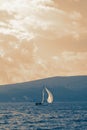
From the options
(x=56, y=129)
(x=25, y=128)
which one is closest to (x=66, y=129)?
(x=56, y=129)

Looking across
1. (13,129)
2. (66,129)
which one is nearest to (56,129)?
(66,129)

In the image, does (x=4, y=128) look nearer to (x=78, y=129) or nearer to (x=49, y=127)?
(x=49, y=127)

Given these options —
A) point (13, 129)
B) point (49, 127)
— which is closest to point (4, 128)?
point (13, 129)

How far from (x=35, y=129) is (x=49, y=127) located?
8.26m

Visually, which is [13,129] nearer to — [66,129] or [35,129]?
[35,129]

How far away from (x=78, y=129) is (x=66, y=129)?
364 centimetres

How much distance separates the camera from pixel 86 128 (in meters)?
132

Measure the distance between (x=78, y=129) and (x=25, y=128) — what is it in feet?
54.9

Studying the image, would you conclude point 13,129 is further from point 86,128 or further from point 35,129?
point 86,128

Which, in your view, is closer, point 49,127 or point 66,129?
point 66,129

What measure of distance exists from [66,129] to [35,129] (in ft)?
31.3

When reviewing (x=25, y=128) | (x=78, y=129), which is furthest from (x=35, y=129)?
(x=78, y=129)

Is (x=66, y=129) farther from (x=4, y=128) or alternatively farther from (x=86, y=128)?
(x=4, y=128)

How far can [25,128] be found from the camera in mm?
131750
